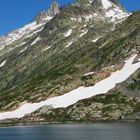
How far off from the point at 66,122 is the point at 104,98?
25.6 m

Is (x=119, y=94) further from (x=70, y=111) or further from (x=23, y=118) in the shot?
(x=23, y=118)

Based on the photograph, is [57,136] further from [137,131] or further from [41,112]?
[41,112]

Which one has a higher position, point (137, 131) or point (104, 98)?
point (104, 98)

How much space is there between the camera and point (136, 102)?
582 feet

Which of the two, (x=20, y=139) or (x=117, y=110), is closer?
(x=20, y=139)

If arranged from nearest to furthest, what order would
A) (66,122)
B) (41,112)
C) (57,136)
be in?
(57,136) < (66,122) < (41,112)

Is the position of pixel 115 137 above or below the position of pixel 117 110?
below

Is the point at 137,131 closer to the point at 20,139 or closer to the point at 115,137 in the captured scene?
the point at 115,137

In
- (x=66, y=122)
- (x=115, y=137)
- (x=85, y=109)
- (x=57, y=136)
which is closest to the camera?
(x=115, y=137)

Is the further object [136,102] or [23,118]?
[23,118]

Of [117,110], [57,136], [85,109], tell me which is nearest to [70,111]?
[85,109]

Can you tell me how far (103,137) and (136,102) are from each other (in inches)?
2883

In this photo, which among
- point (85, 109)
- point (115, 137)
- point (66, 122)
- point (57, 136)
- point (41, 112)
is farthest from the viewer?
point (41, 112)

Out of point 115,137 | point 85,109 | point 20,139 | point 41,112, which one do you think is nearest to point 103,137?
point 115,137
